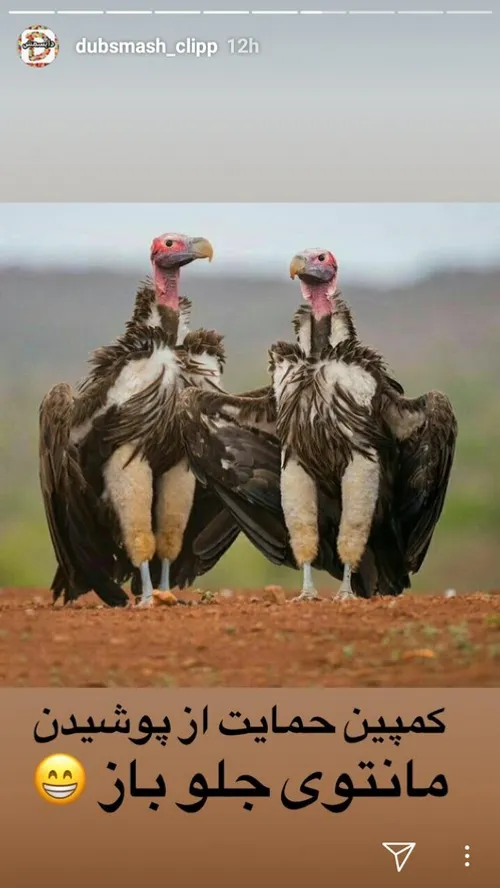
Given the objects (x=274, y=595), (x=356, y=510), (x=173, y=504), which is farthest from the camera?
(x=173, y=504)

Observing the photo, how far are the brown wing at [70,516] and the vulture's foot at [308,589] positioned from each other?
141cm

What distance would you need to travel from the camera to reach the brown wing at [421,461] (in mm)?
9805

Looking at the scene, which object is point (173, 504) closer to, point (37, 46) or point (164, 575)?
point (164, 575)

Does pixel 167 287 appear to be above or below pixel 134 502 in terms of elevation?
above

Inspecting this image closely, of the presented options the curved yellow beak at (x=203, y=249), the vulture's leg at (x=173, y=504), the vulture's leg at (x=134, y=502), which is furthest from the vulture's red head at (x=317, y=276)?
A: the vulture's leg at (x=134, y=502)

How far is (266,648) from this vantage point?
8125 millimetres

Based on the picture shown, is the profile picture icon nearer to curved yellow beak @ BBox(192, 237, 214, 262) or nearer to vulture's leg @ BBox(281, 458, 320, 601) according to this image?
curved yellow beak @ BBox(192, 237, 214, 262)

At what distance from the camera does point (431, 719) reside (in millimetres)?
7973

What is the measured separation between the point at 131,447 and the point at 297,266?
5.60 ft

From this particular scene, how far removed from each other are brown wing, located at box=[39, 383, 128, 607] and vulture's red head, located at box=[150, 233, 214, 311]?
1057 mm

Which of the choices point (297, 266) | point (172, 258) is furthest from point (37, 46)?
point (297, 266)

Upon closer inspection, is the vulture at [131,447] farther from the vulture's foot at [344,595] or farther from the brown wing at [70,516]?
the vulture's foot at [344,595]

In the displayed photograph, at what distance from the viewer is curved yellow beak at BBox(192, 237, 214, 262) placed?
10311 millimetres

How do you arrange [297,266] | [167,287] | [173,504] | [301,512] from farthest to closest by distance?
1. [167,287]
2. [173,504]
3. [297,266]
4. [301,512]
